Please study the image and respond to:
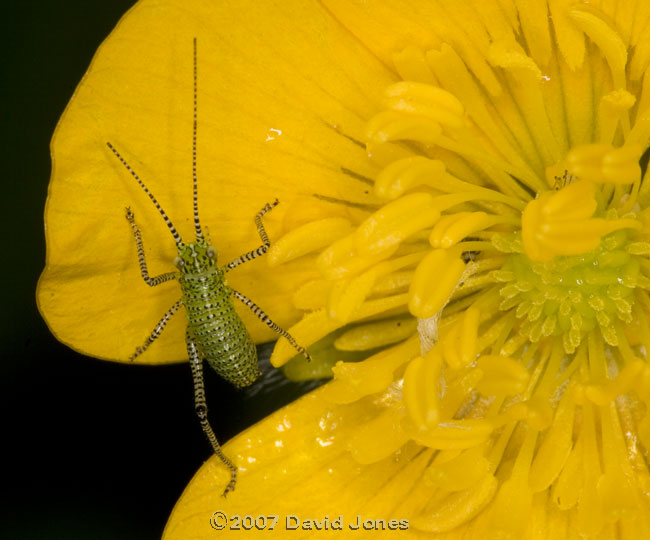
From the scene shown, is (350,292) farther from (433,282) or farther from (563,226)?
(563,226)

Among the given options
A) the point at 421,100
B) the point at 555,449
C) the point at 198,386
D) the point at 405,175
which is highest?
the point at 421,100

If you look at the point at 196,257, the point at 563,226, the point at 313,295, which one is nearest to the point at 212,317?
the point at 196,257

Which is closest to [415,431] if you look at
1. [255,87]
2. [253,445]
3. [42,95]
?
[253,445]

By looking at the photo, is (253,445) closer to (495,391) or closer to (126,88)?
(495,391)

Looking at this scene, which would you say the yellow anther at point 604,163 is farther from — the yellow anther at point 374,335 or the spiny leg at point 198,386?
the spiny leg at point 198,386

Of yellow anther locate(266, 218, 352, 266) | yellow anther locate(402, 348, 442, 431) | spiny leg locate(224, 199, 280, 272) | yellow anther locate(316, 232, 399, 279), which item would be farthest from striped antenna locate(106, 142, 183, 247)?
yellow anther locate(402, 348, 442, 431)

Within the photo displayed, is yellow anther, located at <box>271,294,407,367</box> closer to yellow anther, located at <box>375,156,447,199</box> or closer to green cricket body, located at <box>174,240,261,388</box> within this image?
green cricket body, located at <box>174,240,261,388</box>
